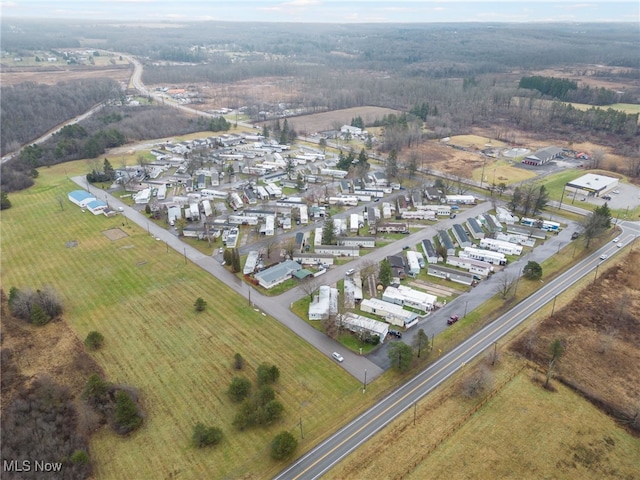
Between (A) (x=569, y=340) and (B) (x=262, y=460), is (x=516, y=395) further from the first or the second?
(B) (x=262, y=460)

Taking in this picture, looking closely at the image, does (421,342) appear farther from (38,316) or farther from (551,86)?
(551,86)

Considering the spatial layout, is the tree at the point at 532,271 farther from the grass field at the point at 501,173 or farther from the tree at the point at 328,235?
the grass field at the point at 501,173

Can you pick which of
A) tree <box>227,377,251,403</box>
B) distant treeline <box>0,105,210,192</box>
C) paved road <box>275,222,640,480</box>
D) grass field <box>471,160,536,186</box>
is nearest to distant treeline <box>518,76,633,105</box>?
grass field <box>471,160,536,186</box>

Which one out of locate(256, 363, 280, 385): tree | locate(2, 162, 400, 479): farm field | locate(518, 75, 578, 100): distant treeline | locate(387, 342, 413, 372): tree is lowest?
locate(2, 162, 400, 479): farm field

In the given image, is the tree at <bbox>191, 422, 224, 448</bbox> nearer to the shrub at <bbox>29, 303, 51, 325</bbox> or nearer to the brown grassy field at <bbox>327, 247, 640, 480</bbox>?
the brown grassy field at <bbox>327, 247, 640, 480</bbox>

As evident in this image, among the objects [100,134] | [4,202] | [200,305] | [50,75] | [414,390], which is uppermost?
[50,75]

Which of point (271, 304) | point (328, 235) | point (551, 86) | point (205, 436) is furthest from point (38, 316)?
point (551, 86)

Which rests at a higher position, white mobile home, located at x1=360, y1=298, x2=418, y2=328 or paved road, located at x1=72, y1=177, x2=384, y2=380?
white mobile home, located at x1=360, y1=298, x2=418, y2=328

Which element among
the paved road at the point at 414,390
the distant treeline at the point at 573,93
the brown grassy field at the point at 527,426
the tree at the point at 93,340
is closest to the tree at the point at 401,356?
the paved road at the point at 414,390
